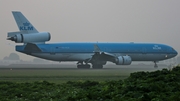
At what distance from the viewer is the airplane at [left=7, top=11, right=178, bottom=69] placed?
47.4 m

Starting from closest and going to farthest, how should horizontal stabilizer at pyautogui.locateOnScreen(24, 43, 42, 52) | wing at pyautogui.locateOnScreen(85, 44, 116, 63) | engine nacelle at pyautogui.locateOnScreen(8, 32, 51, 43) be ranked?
engine nacelle at pyautogui.locateOnScreen(8, 32, 51, 43)
horizontal stabilizer at pyautogui.locateOnScreen(24, 43, 42, 52)
wing at pyautogui.locateOnScreen(85, 44, 116, 63)

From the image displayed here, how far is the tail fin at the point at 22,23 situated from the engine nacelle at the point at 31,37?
0.74 m

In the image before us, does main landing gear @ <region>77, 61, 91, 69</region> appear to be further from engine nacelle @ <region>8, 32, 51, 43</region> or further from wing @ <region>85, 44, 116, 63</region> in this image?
engine nacelle @ <region>8, 32, 51, 43</region>

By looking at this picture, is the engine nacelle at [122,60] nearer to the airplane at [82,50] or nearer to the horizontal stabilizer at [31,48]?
the airplane at [82,50]

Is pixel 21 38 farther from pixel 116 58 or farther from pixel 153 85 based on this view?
pixel 153 85

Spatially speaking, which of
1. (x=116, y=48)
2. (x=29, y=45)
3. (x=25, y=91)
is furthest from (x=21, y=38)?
(x=25, y=91)

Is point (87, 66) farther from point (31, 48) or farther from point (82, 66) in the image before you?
point (31, 48)

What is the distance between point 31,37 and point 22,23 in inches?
90.3

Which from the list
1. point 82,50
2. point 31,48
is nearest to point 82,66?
point 82,50

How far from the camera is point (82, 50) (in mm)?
50031

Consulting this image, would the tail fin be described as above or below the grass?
above

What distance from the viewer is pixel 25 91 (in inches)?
649

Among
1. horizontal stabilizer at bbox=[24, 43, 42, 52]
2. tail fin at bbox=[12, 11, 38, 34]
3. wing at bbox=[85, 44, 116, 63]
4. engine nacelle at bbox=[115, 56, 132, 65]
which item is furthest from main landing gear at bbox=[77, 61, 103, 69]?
tail fin at bbox=[12, 11, 38, 34]

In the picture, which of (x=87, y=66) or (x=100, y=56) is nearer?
(x=100, y=56)
